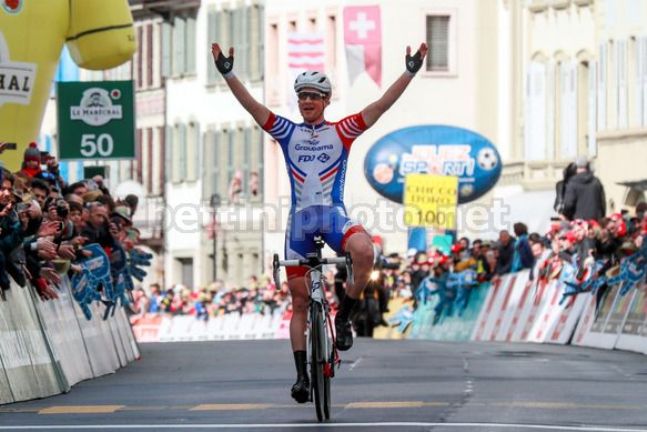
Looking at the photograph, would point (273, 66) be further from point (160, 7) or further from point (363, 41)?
point (160, 7)

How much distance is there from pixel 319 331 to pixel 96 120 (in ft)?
54.5

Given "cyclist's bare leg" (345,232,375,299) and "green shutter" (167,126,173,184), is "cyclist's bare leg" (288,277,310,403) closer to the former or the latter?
"cyclist's bare leg" (345,232,375,299)

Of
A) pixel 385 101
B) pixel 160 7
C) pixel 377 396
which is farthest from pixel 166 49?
pixel 385 101

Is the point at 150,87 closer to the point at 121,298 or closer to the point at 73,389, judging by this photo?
the point at 121,298

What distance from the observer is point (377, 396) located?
61.6 ft

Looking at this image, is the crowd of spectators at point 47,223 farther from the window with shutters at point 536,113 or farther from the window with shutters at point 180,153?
the window with shutters at point 180,153

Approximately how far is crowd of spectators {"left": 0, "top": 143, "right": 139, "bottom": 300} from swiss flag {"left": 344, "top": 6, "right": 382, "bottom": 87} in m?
48.2

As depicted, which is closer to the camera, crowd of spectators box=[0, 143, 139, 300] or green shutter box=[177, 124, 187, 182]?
crowd of spectators box=[0, 143, 139, 300]

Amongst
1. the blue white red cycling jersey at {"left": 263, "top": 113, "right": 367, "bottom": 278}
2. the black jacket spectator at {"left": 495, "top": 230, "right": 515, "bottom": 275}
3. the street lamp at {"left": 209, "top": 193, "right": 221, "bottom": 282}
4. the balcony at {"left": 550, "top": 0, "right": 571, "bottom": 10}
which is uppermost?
the balcony at {"left": 550, "top": 0, "right": 571, "bottom": 10}

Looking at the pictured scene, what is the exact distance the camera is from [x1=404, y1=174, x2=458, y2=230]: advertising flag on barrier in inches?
2313

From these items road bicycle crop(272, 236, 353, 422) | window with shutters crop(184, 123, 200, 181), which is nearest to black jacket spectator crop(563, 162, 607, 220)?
road bicycle crop(272, 236, 353, 422)

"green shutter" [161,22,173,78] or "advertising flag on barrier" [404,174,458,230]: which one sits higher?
"green shutter" [161,22,173,78]

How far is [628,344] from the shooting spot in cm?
3022

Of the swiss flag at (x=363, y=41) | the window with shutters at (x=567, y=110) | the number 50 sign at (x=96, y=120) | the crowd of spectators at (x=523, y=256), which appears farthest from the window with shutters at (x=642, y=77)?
the number 50 sign at (x=96, y=120)
